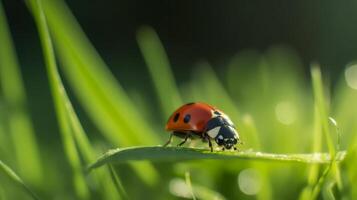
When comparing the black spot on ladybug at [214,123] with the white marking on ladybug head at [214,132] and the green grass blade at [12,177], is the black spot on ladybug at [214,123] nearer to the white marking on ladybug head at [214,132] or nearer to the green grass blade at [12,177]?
the white marking on ladybug head at [214,132]

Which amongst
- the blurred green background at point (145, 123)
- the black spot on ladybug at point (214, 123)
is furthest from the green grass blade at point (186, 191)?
the black spot on ladybug at point (214, 123)

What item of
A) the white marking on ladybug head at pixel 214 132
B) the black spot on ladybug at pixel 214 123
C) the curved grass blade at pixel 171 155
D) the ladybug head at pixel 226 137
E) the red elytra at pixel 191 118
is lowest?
the ladybug head at pixel 226 137

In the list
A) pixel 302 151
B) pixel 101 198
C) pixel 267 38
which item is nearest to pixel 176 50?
pixel 267 38

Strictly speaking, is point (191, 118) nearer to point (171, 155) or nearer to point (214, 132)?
point (214, 132)

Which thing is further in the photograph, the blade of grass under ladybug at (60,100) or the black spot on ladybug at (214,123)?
the black spot on ladybug at (214,123)

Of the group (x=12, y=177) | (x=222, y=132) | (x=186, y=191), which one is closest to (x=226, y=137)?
(x=222, y=132)

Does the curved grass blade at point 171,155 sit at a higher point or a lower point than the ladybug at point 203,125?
higher

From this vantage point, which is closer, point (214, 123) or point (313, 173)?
point (313, 173)

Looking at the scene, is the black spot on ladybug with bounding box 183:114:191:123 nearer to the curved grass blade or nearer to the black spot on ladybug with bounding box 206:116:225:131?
the black spot on ladybug with bounding box 206:116:225:131
